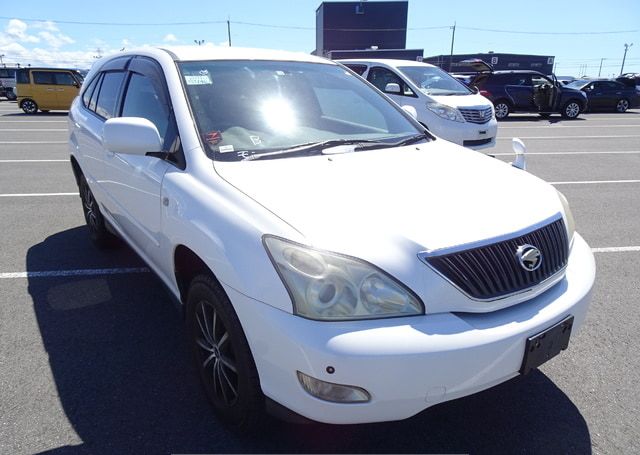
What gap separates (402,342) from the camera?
5.35 ft

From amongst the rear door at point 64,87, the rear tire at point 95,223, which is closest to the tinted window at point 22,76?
the rear door at point 64,87

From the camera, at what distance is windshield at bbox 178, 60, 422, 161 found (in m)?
2.55

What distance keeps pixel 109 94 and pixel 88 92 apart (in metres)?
0.88

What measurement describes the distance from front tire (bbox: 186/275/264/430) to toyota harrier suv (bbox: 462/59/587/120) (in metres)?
16.7

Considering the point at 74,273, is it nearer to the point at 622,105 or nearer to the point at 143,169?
the point at 143,169

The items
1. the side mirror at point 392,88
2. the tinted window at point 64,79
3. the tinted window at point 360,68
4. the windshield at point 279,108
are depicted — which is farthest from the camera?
the tinted window at point 64,79

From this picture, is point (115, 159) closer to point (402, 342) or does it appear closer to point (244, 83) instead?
point (244, 83)

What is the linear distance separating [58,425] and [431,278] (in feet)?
6.26

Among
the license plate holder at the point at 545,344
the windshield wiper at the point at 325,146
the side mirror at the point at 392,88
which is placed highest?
the windshield wiper at the point at 325,146

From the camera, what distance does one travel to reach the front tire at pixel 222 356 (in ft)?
6.29

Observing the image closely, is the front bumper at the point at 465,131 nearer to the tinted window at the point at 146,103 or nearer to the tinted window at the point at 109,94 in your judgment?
the tinted window at the point at 109,94

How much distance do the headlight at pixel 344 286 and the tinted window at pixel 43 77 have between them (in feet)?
71.9

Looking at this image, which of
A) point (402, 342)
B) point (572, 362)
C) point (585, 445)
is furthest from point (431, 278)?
point (572, 362)

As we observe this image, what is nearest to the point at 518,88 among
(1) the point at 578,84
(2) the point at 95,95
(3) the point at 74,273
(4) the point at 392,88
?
(1) the point at 578,84
